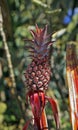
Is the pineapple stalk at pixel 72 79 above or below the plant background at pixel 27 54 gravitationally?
below

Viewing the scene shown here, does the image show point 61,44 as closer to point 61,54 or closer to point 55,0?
point 61,54

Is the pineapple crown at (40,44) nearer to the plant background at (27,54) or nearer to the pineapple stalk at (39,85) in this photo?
the pineapple stalk at (39,85)

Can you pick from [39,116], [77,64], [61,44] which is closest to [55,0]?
[61,44]

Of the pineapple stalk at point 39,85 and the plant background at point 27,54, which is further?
the plant background at point 27,54

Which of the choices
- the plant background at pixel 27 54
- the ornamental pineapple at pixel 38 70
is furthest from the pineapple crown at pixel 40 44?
the plant background at pixel 27 54

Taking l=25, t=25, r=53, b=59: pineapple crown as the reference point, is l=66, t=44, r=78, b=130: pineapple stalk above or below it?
below

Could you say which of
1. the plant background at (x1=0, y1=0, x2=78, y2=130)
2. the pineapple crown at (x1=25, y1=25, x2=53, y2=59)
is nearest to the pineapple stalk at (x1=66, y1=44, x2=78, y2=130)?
the pineapple crown at (x1=25, y1=25, x2=53, y2=59)

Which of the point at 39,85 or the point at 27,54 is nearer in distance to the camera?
the point at 39,85

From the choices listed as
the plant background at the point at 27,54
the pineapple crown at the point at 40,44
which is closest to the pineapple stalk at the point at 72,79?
the pineapple crown at the point at 40,44

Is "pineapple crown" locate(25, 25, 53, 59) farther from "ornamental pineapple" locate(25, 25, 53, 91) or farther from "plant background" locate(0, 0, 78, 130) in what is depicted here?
"plant background" locate(0, 0, 78, 130)

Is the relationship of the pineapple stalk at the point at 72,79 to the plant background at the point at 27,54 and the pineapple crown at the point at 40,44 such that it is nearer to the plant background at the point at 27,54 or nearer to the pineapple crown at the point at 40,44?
the pineapple crown at the point at 40,44

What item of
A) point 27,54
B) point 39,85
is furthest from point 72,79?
point 27,54

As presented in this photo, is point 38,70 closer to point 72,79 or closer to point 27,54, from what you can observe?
point 72,79
